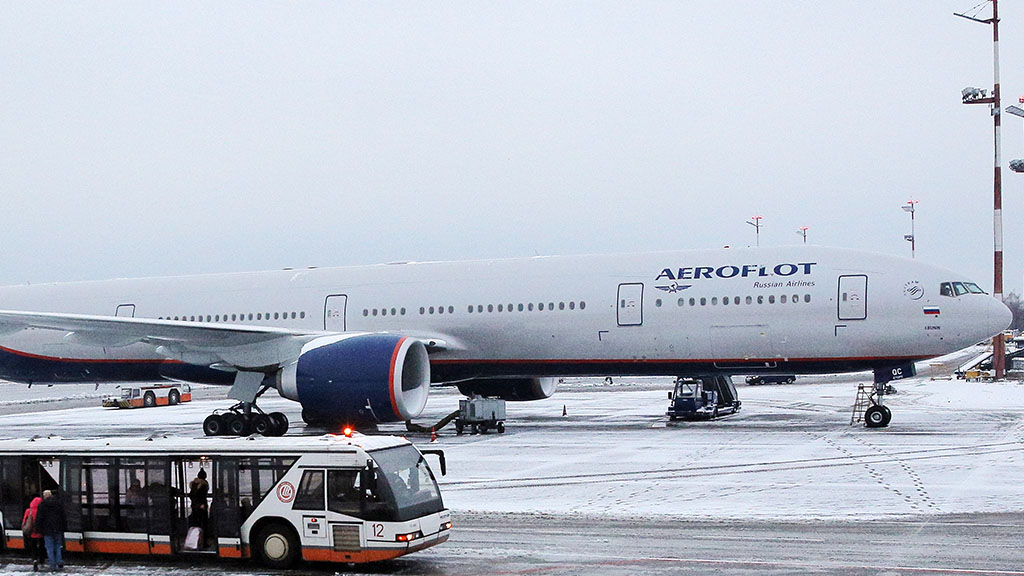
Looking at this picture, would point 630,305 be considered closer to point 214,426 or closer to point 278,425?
point 278,425

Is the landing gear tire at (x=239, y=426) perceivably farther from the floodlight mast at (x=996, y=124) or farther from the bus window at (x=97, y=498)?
the floodlight mast at (x=996, y=124)

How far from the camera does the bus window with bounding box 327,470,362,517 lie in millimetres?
12727

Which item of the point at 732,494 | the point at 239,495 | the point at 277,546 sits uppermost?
the point at 239,495

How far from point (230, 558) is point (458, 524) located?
3.78 meters

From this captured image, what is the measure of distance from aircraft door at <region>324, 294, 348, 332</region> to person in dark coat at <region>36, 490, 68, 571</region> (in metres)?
18.9

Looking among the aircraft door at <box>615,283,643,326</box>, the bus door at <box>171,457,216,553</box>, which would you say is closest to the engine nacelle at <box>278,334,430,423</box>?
the aircraft door at <box>615,283,643,326</box>

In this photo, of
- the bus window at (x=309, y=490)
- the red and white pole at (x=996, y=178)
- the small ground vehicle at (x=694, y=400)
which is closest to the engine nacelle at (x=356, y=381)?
the small ground vehicle at (x=694, y=400)

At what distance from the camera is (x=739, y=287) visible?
28.0 meters

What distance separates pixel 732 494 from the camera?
1802 centimetres

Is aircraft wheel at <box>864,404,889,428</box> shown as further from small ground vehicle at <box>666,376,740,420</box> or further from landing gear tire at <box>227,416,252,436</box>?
landing gear tire at <box>227,416,252,436</box>

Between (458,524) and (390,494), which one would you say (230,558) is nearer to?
(390,494)

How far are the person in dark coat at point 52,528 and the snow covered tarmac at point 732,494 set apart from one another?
0.47 meters

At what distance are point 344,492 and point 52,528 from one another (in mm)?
3640

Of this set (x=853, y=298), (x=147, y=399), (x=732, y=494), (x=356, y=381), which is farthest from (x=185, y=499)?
(x=147, y=399)
